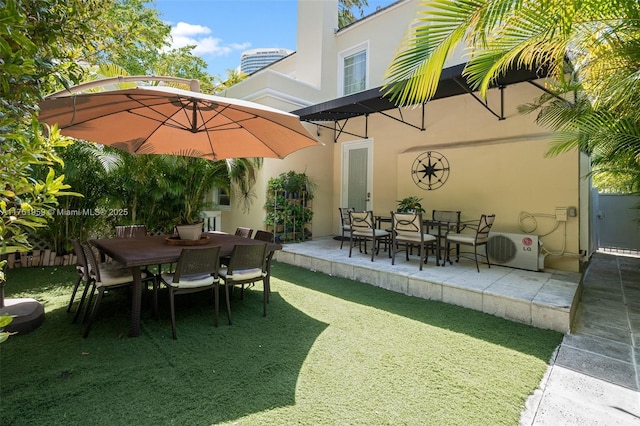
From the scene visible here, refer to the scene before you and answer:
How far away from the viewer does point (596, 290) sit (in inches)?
192

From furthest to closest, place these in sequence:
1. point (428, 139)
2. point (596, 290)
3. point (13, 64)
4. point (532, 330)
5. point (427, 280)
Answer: point (428, 139)
point (596, 290)
point (427, 280)
point (532, 330)
point (13, 64)

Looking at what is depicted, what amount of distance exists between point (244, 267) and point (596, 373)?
3.36 meters

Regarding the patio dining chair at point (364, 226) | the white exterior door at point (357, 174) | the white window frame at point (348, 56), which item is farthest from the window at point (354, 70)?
the patio dining chair at point (364, 226)

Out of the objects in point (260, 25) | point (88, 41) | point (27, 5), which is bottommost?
point (27, 5)

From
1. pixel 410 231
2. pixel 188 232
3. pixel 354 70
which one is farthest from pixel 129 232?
pixel 354 70

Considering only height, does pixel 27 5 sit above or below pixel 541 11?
below

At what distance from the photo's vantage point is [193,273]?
3.21m

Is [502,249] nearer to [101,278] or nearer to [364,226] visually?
[364,226]

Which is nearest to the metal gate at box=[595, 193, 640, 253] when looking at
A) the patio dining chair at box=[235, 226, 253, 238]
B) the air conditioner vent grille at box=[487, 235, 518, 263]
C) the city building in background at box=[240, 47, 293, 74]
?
the air conditioner vent grille at box=[487, 235, 518, 263]

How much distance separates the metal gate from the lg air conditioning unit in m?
5.73

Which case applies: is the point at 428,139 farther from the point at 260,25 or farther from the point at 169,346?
the point at 260,25

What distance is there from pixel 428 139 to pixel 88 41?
21.7 feet

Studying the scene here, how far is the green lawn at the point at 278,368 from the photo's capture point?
198 cm

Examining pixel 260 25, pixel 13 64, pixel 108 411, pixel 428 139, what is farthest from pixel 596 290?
pixel 260 25
